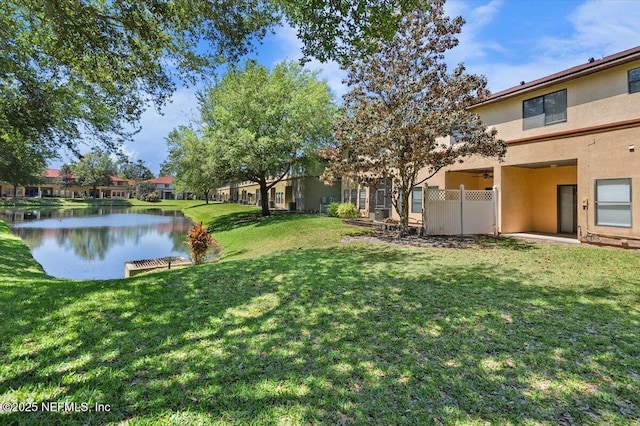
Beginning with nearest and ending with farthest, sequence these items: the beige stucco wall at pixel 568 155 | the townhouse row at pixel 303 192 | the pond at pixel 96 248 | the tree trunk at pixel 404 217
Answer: the beige stucco wall at pixel 568 155 → the pond at pixel 96 248 → the tree trunk at pixel 404 217 → the townhouse row at pixel 303 192

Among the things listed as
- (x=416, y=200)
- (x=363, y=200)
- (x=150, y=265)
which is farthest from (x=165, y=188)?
(x=150, y=265)

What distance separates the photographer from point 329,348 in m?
4.22

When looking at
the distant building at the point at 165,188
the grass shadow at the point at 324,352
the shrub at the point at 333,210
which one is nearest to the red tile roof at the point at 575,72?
the grass shadow at the point at 324,352

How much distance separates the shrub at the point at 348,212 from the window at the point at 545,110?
1148cm

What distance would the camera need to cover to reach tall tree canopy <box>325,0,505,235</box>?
465 inches

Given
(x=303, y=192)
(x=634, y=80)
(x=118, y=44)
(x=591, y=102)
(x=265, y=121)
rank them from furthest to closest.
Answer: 1. (x=303, y=192)
2. (x=265, y=121)
3. (x=591, y=102)
4. (x=634, y=80)
5. (x=118, y=44)

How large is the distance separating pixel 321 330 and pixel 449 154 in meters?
9.77

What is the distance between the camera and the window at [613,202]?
10.9m

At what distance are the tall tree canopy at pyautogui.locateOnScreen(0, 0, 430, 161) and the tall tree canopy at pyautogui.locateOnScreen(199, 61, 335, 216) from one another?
8.66 meters

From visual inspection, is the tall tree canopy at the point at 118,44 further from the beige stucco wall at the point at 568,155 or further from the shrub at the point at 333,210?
the shrub at the point at 333,210

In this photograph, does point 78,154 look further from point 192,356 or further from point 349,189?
point 349,189

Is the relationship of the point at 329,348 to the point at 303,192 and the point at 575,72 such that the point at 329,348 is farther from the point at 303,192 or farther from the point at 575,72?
the point at 303,192

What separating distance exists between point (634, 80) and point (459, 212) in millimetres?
6990

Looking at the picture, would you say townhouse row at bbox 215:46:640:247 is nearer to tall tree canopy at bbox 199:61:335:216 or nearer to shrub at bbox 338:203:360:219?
shrub at bbox 338:203:360:219
